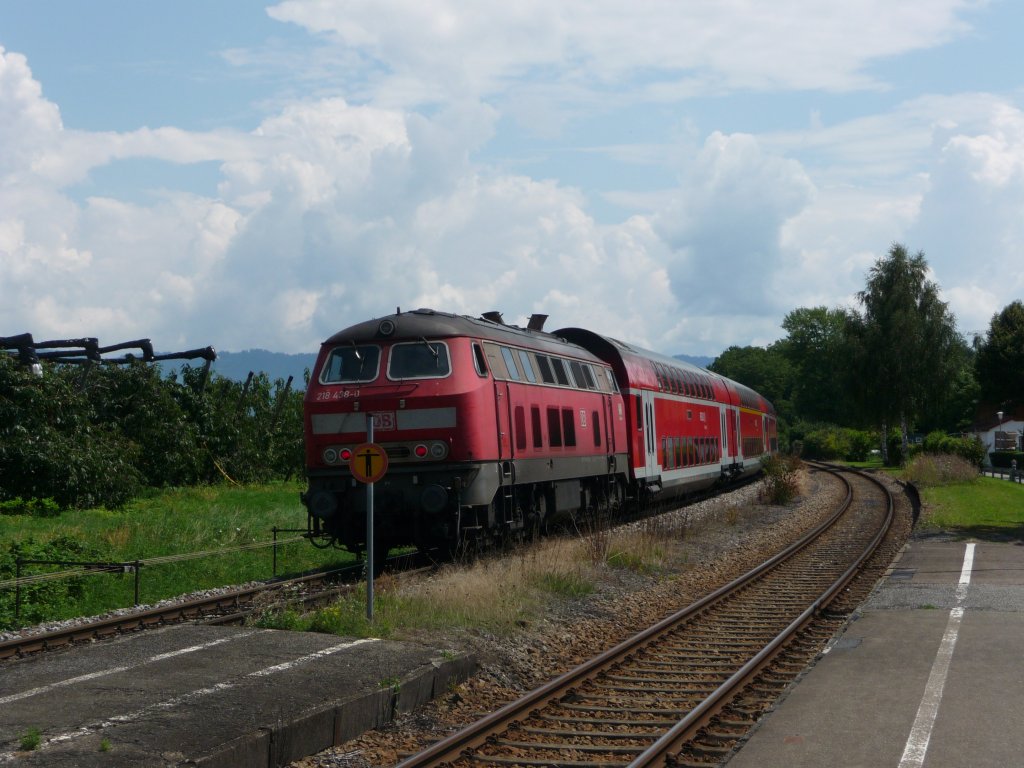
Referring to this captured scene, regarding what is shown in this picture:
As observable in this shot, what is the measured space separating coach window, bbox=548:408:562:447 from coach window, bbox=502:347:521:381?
1384 millimetres

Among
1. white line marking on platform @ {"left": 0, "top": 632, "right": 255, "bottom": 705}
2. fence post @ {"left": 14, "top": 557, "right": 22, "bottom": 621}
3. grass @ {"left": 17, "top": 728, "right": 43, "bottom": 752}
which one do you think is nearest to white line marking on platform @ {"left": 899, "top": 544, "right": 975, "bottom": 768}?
grass @ {"left": 17, "top": 728, "right": 43, "bottom": 752}

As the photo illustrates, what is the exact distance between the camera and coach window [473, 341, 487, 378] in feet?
52.4

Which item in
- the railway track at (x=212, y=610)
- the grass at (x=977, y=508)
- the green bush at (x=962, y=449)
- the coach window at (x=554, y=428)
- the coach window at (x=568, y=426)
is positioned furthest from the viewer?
the green bush at (x=962, y=449)

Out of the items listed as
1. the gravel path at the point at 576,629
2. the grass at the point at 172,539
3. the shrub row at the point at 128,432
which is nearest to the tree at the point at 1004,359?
the shrub row at the point at 128,432

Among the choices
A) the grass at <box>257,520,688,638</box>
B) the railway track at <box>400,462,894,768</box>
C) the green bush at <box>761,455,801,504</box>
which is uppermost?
the green bush at <box>761,455,801,504</box>

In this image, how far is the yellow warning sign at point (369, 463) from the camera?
463 inches

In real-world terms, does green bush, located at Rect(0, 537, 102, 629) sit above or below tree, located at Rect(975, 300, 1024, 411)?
below

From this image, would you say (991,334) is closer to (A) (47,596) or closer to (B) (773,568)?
(B) (773,568)

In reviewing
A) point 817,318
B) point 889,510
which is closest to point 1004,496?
point 889,510

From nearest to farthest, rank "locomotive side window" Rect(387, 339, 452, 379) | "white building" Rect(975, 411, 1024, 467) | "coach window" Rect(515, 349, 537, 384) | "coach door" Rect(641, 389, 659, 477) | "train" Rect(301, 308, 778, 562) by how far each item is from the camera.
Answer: "train" Rect(301, 308, 778, 562)
"locomotive side window" Rect(387, 339, 452, 379)
"coach window" Rect(515, 349, 537, 384)
"coach door" Rect(641, 389, 659, 477)
"white building" Rect(975, 411, 1024, 467)

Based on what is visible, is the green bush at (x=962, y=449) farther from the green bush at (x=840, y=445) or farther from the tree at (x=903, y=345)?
the green bush at (x=840, y=445)

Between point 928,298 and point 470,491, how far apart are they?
155ft

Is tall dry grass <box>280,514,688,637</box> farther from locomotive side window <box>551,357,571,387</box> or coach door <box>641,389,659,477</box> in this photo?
coach door <box>641,389,659,477</box>

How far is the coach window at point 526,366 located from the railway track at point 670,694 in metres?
4.55
